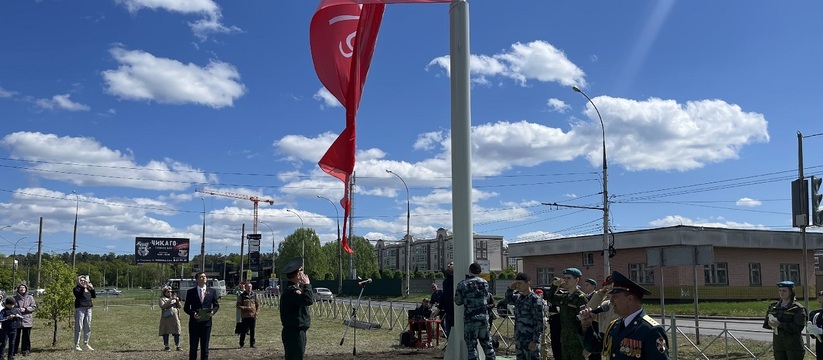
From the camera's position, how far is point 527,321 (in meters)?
10.2

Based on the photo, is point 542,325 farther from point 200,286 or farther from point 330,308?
point 330,308

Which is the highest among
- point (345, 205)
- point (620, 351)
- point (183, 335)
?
point (345, 205)

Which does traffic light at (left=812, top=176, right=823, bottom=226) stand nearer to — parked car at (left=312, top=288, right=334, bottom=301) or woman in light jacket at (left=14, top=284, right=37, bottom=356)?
woman in light jacket at (left=14, top=284, right=37, bottom=356)

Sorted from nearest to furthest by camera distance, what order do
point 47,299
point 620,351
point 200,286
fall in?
point 620,351 → point 200,286 → point 47,299

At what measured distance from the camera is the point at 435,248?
488 feet

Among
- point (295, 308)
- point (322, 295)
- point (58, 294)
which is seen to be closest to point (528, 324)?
point (295, 308)

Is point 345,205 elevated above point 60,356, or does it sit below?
above

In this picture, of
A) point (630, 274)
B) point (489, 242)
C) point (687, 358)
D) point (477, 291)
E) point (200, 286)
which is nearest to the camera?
point (477, 291)

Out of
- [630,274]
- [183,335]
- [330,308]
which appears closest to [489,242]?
[630,274]

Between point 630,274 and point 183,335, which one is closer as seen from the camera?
point 183,335

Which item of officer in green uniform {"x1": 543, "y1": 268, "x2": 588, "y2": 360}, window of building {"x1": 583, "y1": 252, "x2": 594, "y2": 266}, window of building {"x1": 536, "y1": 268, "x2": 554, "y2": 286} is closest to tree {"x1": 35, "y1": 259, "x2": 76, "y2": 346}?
officer in green uniform {"x1": 543, "y1": 268, "x2": 588, "y2": 360}

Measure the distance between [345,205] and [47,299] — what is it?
41.0ft

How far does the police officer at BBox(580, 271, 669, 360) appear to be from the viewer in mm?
4387

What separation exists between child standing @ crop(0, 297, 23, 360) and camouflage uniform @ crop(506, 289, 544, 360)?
10.2m
